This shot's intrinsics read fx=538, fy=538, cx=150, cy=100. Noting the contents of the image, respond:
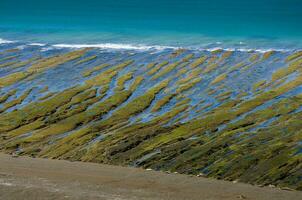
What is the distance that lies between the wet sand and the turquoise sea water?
201 ft

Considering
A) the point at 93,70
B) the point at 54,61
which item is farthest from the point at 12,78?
the point at 54,61

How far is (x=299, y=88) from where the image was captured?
61.5 meters

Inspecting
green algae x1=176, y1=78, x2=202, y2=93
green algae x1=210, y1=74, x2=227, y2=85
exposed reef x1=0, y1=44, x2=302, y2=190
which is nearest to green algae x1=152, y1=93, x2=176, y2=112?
exposed reef x1=0, y1=44, x2=302, y2=190

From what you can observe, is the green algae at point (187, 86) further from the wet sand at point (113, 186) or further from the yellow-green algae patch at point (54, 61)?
the wet sand at point (113, 186)

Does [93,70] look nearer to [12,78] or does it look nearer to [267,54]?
[12,78]

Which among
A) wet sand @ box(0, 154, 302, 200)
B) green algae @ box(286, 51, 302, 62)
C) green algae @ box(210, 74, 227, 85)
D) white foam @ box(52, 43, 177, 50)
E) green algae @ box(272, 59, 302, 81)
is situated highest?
green algae @ box(286, 51, 302, 62)

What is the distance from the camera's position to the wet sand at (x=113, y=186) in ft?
107

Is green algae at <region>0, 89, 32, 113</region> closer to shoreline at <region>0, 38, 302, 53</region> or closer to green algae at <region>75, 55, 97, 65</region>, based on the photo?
green algae at <region>75, 55, 97, 65</region>

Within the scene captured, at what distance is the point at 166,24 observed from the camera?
123 metres

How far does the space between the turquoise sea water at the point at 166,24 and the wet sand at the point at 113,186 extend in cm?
6116

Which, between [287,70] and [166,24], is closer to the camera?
[287,70]

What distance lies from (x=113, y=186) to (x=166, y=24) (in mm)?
91782

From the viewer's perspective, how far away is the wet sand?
32469 mm

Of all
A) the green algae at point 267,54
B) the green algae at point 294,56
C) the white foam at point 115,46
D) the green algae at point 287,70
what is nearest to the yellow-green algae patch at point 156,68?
the white foam at point 115,46
